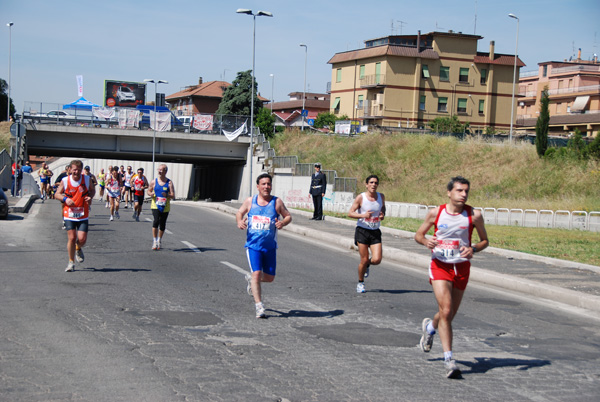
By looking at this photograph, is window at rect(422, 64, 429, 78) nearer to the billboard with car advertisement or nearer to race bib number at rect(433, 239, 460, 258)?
the billboard with car advertisement

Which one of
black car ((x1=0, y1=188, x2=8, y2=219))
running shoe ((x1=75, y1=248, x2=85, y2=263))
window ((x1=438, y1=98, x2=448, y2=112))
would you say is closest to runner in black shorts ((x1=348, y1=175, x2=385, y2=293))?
running shoe ((x1=75, y1=248, x2=85, y2=263))

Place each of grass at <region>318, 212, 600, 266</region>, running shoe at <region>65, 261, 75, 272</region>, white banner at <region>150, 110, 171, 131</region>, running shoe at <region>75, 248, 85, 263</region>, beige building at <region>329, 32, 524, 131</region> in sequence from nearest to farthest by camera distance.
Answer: running shoe at <region>65, 261, 75, 272</region> < running shoe at <region>75, 248, 85, 263</region> < grass at <region>318, 212, 600, 266</region> < white banner at <region>150, 110, 171, 131</region> < beige building at <region>329, 32, 524, 131</region>

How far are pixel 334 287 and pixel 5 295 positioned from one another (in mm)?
5123

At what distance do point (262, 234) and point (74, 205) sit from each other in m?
4.78

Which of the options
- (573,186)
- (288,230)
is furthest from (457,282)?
(573,186)

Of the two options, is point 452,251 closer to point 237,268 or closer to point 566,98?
point 237,268

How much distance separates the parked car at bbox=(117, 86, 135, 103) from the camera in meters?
68.7

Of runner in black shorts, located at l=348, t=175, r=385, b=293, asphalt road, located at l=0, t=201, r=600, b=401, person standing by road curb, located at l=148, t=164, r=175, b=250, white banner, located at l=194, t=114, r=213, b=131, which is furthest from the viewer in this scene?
white banner, located at l=194, t=114, r=213, b=131

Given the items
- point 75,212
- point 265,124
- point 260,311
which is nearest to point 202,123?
point 265,124

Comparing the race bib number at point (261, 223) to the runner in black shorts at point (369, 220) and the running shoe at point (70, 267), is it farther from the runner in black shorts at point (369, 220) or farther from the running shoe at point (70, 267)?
the running shoe at point (70, 267)

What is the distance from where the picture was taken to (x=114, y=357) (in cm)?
621

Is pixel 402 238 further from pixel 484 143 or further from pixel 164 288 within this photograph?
pixel 484 143

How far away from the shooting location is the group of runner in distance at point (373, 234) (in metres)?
6.33

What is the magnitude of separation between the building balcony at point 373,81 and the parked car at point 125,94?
2458 centimetres
